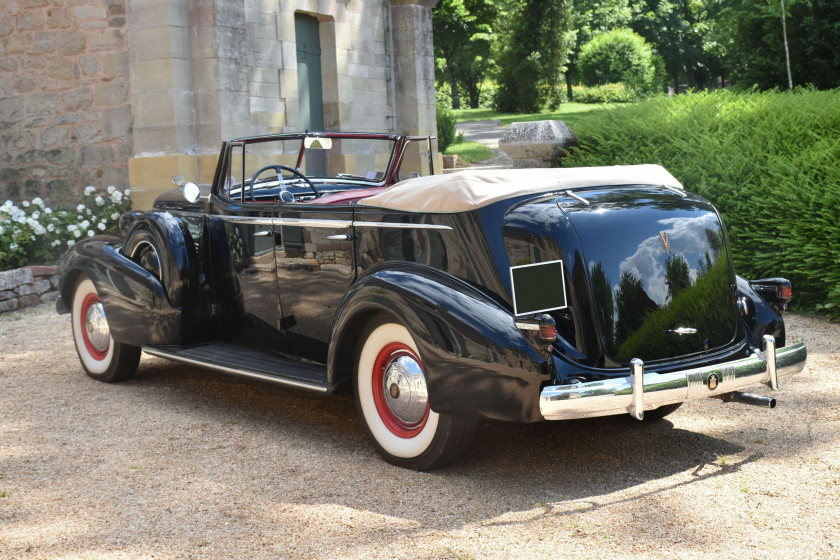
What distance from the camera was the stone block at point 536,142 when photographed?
1065 centimetres

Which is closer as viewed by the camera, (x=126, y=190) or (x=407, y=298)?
(x=407, y=298)

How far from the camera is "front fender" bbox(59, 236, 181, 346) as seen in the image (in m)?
5.34

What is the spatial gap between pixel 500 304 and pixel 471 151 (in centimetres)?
1622

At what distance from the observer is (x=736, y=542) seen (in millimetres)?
3125

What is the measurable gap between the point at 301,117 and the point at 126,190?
3414 mm

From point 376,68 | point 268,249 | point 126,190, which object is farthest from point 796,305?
point 376,68

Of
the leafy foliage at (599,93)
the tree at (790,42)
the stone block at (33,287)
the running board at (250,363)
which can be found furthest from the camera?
the leafy foliage at (599,93)

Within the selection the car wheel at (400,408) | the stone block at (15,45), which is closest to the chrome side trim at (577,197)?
the car wheel at (400,408)

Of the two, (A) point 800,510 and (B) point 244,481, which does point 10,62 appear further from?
(A) point 800,510

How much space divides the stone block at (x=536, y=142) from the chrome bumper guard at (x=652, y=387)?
6959mm

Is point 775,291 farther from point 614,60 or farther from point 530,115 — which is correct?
point 614,60

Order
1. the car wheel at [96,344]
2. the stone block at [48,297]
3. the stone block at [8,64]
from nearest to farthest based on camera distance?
the car wheel at [96,344], the stone block at [48,297], the stone block at [8,64]

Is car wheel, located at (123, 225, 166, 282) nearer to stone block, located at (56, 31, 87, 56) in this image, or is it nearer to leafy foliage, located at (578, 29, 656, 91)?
stone block, located at (56, 31, 87, 56)

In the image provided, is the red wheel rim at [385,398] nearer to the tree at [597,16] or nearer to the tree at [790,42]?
the tree at [790,42]
